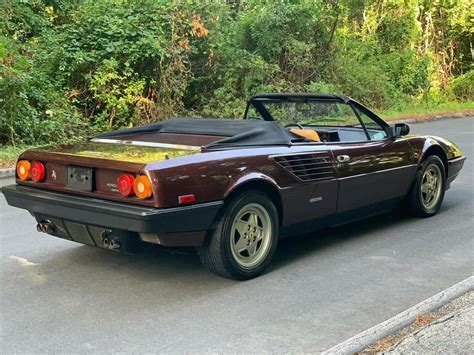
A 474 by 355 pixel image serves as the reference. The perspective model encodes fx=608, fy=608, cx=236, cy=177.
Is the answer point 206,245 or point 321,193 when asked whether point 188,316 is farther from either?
point 321,193

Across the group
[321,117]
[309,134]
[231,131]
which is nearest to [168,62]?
[321,117]

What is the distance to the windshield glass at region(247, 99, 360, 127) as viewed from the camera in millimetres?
6066

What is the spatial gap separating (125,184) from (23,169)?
1.20m


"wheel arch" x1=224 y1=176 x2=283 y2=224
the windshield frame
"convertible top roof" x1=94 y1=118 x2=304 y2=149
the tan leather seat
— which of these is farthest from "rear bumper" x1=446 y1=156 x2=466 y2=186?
"wheel arch" x1=224 y1=176 x2=283 y2=224

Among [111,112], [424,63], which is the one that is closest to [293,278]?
[111,112]

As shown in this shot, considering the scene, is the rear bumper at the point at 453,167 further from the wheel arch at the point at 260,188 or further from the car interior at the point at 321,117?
the wheel arch at the point at 260,188

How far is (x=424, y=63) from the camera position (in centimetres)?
2486

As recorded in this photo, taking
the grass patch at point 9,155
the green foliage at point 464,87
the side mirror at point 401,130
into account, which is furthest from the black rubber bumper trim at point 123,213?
the green foliage at point 464,87

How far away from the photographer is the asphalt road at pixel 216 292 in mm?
3684

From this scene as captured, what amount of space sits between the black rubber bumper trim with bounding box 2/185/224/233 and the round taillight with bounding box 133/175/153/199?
9 cm

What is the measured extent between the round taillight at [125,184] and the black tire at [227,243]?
70 cm

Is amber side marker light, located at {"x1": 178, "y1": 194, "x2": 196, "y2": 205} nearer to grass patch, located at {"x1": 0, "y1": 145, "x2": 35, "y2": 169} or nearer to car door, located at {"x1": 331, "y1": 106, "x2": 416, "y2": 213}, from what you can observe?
car door, located at {"x1": 331, "y1": 106, "x2": 416, "y2": 213}

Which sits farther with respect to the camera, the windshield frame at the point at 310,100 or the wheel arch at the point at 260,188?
the windshield frame at the point at 310,100

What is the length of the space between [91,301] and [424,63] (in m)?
23.0
